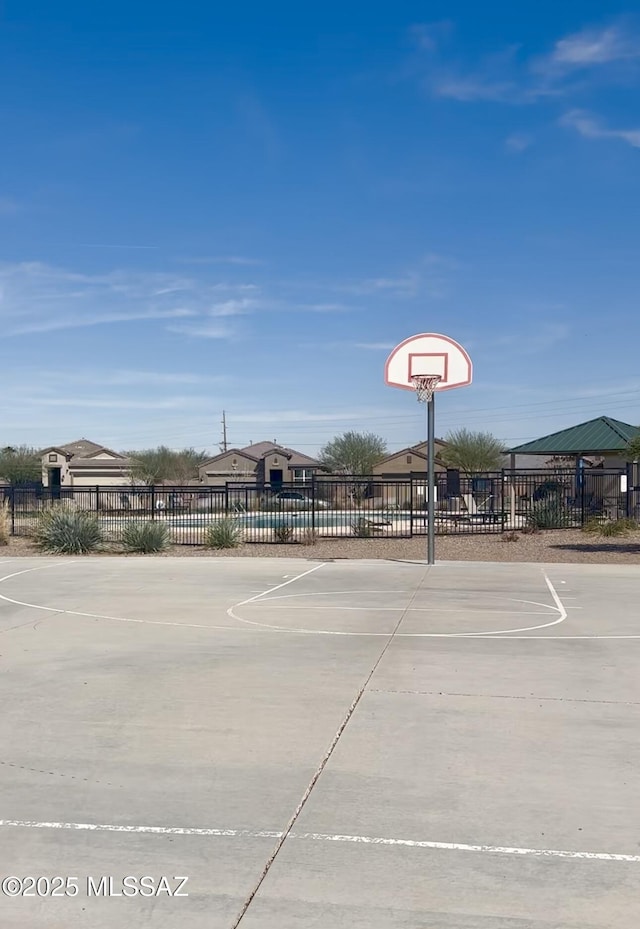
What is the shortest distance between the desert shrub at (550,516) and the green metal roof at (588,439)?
401 inches

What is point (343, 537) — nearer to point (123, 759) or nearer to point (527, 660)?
point (527, 660)

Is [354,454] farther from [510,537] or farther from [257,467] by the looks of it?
[510,537]

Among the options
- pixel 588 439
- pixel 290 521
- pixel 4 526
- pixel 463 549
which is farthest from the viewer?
pixel 588 439

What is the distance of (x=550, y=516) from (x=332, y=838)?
28626mm

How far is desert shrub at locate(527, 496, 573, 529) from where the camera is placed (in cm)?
3319

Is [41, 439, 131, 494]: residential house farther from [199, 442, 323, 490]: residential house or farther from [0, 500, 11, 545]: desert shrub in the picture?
[0, 500, 11, 545]: desert shrub

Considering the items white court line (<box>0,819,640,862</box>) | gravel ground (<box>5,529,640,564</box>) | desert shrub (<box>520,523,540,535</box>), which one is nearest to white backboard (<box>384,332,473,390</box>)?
gravel ground (<box>5,529,640,564</box>)

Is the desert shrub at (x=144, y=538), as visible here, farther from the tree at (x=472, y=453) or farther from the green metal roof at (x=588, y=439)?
the tree at (x=472, y=453)

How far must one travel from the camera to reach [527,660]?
36.8ft

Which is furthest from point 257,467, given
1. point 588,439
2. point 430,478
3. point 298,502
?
point 430,478

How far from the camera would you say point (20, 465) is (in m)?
87.0

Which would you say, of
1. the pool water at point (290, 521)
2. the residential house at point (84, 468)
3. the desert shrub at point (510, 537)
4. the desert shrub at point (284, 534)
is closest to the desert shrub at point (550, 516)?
the desert shrub at point (510, 537)

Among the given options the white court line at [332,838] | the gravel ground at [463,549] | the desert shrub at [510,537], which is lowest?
the white court line at [332,838]

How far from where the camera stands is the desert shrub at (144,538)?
28250mm
